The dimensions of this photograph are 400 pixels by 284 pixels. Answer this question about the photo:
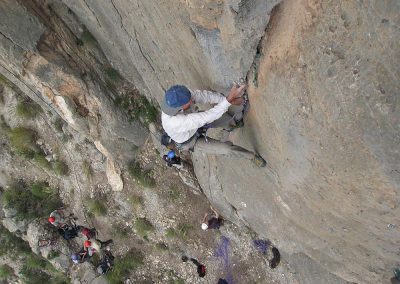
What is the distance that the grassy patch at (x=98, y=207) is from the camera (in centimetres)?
965

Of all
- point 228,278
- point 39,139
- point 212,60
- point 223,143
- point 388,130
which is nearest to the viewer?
point 388,130

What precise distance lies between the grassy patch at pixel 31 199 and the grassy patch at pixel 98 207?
4.79ft

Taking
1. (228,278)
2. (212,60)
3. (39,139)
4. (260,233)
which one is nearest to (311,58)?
(212,60)

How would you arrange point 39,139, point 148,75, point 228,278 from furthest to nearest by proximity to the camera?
1. point 39,139
2. point 228,278
3. point 148,75

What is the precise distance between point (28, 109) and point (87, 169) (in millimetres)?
2006

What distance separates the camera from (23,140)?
32.3 feet

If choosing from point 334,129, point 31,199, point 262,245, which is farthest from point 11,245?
point 334,129

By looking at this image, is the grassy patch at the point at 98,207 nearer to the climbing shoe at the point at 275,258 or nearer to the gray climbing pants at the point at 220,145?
the climbing shoe at the point at 275,258

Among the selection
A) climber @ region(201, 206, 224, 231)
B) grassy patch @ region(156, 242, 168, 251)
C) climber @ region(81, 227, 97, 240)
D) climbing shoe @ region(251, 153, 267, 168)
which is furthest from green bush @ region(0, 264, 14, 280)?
climbing shoe @ region(251, 153, 267, 168)

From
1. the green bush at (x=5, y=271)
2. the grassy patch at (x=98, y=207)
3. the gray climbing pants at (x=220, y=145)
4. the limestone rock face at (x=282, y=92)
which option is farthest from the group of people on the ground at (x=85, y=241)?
the gray climbing pants at (x=220, y=145)

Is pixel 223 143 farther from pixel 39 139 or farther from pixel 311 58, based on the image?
pixel 39 139

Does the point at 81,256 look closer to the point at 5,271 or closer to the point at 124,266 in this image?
the point at 124,266

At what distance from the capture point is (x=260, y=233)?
765 centimetres

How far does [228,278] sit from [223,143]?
15.5 feet
